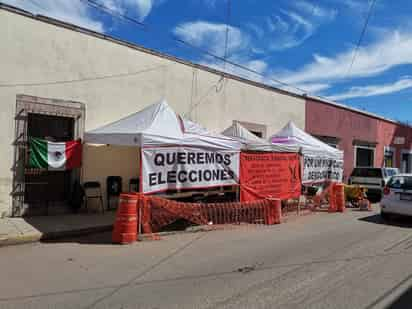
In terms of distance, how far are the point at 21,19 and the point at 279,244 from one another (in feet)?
27.2

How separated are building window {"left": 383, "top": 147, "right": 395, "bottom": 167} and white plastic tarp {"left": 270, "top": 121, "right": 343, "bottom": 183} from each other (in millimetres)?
15385

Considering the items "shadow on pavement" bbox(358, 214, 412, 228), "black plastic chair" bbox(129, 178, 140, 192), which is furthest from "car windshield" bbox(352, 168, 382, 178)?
"black plastic chair" bbox(129, 178, 140, 192)

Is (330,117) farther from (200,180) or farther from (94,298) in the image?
(94,298)

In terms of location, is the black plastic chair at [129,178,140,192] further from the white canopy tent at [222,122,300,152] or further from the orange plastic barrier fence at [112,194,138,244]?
the orange plastic barrier fence at [112,194,138,244]

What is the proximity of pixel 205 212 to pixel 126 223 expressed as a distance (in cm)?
252

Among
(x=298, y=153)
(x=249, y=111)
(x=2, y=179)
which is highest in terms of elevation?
(x=249, y=111)

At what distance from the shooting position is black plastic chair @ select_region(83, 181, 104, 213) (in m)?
10.4

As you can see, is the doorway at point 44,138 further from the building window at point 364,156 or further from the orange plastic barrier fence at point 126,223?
the building window at point 364,156

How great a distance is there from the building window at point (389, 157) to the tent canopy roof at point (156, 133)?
873 inches

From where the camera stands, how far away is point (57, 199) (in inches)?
396

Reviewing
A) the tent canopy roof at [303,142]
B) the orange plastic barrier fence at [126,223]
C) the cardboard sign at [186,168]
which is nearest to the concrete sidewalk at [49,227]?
the orange plastic barrier fence at [126,223]

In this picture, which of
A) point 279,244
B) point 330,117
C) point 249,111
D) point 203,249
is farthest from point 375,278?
point 330,117

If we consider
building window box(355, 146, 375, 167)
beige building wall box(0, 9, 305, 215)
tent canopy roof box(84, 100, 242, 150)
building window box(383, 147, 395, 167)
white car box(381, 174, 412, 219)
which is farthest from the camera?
building window box(383, 147, 395, 167)

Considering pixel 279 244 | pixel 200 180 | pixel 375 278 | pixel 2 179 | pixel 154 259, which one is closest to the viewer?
pixel 375 278
